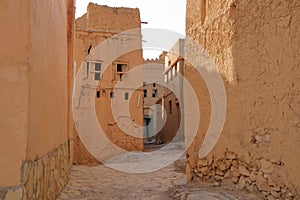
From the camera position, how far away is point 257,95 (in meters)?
3.44

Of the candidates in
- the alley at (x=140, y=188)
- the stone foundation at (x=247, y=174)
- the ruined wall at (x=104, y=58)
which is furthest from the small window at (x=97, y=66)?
the stone foundation at (x=247, y=174)

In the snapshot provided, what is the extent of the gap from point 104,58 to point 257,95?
10782 millimetres

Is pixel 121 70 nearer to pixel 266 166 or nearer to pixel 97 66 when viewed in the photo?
pixel 97 66

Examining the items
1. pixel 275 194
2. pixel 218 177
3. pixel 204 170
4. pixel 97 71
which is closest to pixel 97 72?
pixel 97 71

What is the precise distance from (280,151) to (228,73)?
4.46ft

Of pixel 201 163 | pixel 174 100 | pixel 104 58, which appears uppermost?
pixel 104 58

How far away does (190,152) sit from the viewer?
493cm

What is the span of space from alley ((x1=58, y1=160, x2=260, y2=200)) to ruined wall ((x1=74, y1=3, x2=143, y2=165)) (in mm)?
6328

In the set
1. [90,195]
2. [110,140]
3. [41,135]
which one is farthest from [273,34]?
[110,140]

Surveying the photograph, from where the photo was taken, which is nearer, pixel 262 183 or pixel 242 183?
pixel 262 183

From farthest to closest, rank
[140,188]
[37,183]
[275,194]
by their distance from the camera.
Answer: [140,188], [275,194], [37,183]

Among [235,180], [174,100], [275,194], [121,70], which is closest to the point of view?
[275,194]

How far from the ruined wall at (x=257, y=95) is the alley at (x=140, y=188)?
314 mm

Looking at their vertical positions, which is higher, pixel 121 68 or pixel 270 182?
pixel 121 68
